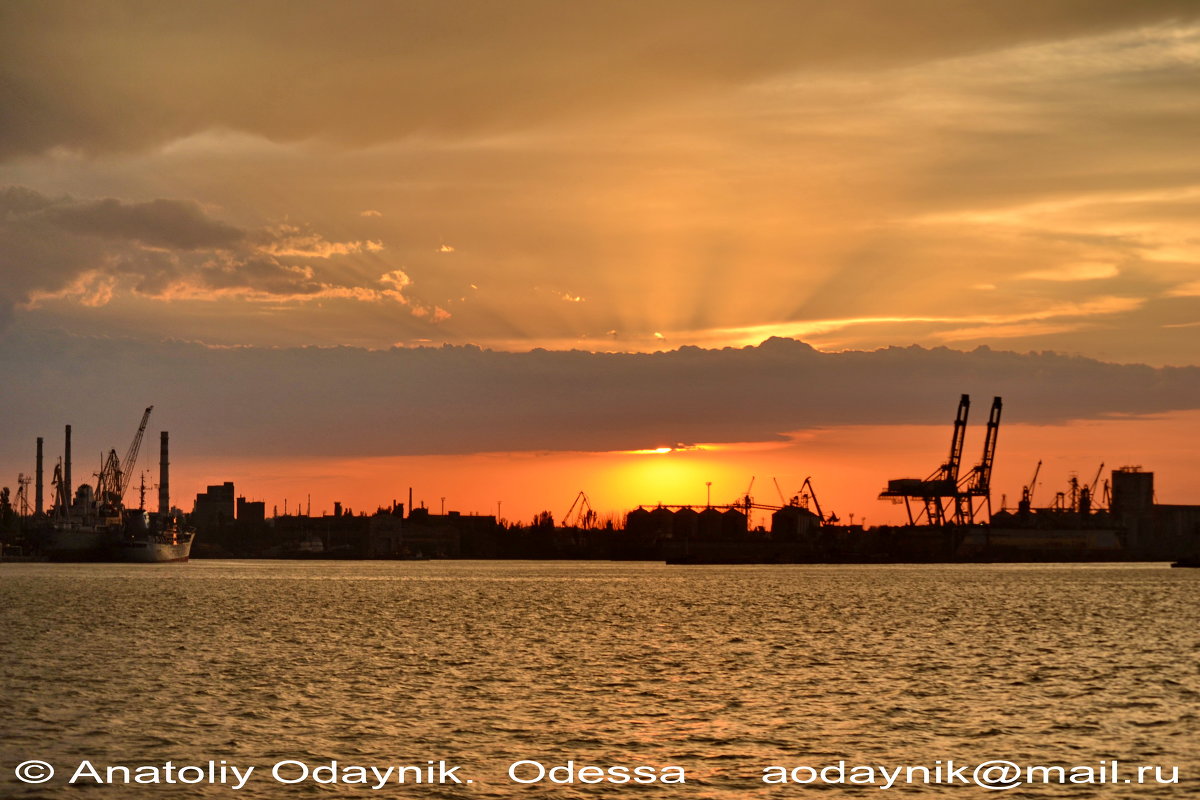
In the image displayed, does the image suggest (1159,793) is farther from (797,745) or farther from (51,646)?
(51,646)

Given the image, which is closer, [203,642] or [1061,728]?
[1061,728]

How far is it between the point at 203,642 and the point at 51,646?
8636mm

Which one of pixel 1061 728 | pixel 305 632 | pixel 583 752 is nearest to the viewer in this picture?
pixel 583 752

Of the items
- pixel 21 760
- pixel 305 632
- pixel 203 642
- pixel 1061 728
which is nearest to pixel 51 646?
pixel 203 642

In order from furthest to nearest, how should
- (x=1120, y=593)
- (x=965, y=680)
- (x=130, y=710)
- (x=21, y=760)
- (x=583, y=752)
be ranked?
(x=1120, y=593)
(x=965, y=680)
(x=130, y=710)
(x=583, y=752)
(x=21, y=760)

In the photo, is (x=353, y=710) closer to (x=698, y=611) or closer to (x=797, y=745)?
(x=797, y=745)

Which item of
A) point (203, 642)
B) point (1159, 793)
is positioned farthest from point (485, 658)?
point (1159, 793)

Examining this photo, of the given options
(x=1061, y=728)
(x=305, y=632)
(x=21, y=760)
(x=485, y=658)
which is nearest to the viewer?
(x=21, y=760)

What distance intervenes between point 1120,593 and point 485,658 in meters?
123

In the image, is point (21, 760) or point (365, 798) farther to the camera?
point (21, 760)

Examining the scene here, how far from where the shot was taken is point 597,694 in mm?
53844

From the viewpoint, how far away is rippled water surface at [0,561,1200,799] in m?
38.9

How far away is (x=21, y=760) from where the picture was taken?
123 feet

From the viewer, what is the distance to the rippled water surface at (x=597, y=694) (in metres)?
38.9
